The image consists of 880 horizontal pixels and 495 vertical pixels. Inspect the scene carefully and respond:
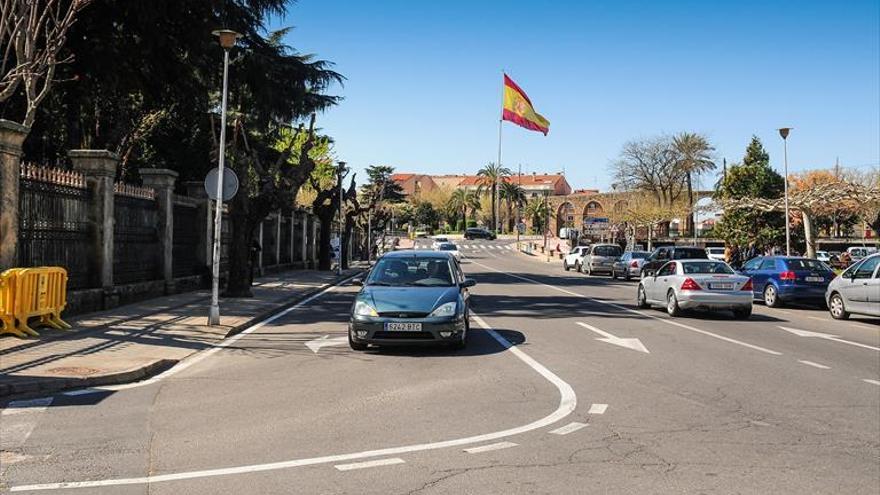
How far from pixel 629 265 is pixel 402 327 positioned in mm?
28644

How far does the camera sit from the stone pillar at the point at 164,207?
20.0 metres

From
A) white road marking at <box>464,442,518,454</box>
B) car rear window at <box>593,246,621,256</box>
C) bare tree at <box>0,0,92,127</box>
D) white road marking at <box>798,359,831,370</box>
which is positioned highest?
bare tree at <box>0,0,92,127</box>

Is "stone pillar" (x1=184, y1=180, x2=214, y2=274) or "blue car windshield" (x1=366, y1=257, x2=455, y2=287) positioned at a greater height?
"stone pillar" (x1=184, y1=180, x2=214, y2=274)

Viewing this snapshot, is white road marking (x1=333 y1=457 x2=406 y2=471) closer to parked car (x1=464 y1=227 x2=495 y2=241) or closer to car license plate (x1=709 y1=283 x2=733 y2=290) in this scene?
car license plate (x1=709 y1=283 x2=733 y2=290)

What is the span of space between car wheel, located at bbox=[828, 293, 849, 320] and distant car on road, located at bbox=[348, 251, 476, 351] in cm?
1118

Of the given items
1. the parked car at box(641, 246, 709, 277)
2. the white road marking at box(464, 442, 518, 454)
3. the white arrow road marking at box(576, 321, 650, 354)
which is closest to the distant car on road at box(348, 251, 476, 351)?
the white arrow road marking at box(576, 321, 650, 354)

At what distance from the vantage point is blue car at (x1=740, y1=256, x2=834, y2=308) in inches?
827

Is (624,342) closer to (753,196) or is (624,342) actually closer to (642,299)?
(642,299)

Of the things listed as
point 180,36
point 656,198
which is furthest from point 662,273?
point 656,198

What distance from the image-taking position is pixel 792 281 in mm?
21047

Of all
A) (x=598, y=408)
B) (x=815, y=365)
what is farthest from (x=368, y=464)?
(x=815, y=365)

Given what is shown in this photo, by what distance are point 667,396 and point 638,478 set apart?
324 centimetres

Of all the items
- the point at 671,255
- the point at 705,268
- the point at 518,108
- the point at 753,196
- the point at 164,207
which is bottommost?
the point at 705,268

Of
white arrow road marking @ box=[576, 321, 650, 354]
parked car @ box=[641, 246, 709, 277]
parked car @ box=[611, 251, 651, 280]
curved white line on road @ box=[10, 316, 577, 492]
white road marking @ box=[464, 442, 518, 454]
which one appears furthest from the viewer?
parked car @ box=[611, 251, 651, 280]
